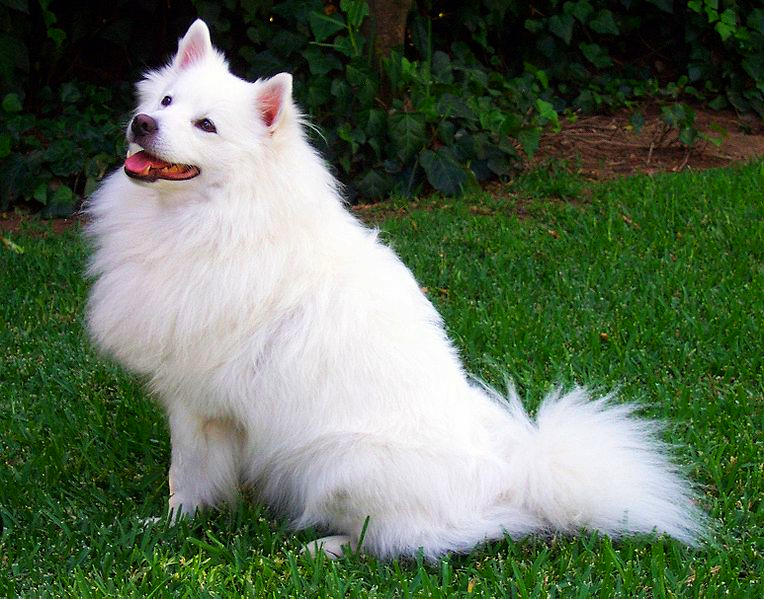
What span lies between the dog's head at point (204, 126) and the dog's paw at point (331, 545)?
3.58 feet

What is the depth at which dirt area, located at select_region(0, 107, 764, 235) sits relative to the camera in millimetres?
6773

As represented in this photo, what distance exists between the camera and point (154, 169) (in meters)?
2.65

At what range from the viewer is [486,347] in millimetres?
4102

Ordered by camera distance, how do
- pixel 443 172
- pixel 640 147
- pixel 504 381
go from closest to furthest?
1. pixel 504 381
2. pixel 443 172
3. pixel 640 147

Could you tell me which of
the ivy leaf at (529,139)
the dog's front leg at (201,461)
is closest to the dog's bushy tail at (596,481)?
the dog's front leg at (201,461)

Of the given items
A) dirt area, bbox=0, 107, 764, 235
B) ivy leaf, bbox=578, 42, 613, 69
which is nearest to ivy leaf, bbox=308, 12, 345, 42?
dirt area, bbox=0, 107, 764, 235

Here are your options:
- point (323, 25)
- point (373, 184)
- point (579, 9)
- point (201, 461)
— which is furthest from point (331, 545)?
point (579, 9)

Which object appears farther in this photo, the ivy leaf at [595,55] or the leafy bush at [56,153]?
the ivy leaf at [595,55]

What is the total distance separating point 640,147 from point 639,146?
0.05ft

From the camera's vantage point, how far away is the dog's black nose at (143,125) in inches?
101

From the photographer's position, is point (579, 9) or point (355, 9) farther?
point (579, 9)

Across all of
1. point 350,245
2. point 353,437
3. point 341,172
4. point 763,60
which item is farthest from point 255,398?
point 763,60

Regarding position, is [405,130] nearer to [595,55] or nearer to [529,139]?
[529,139]

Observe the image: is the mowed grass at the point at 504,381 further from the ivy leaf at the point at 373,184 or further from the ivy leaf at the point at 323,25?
the ivy leaf at the point at 323,25
